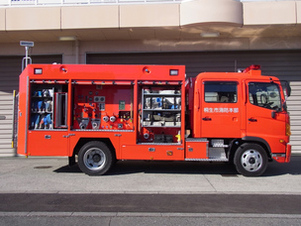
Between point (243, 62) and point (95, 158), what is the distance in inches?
303

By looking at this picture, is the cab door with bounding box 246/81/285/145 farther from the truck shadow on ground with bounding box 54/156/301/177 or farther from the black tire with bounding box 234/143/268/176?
the truck shadow on ground with bounding box 54/156/301/177

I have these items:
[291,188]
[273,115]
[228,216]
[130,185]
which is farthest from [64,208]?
[273,115]

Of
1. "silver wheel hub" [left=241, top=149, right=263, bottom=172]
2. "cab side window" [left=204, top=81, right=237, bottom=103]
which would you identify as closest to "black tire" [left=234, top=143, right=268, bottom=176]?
"silver wheel hub" [left=241, top=149, right=263, bottom=172]

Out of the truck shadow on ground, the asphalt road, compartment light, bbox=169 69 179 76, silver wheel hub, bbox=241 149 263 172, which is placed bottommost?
the asphalt road

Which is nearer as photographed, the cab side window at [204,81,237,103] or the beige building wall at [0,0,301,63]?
the cab side window at [204,81,237,103]

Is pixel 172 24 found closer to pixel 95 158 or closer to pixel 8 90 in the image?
pixel 95 158

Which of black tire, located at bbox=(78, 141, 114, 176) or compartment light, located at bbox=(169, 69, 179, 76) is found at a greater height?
compartment light, located at bbox=(169, 69, 179, 76)

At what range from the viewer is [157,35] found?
11156mm

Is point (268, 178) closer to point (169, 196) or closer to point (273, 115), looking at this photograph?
point (273, 115)

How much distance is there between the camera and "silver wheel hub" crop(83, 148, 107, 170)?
A: 7.57 metres

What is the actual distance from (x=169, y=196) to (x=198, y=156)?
1.91 metres

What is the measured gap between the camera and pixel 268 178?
753 cm

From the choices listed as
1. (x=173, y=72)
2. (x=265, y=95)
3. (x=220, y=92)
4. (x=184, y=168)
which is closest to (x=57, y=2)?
(x=173, y=72)

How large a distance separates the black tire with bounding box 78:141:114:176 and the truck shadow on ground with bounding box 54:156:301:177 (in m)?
0.40
